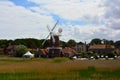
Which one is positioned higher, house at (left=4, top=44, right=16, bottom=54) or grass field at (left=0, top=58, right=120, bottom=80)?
house at (left=4, top=44, right=16, bottom=54)

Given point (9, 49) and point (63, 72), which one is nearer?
point (63, 72)

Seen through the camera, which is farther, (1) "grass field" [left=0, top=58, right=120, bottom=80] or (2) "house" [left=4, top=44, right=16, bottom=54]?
(2) "house" [left=4, top=44, right=16, bottom=54]

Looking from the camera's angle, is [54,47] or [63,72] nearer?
[63,72]

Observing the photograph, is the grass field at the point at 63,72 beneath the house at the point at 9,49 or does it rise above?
beneath

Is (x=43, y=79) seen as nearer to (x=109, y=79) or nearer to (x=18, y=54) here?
(x=109, y=79)

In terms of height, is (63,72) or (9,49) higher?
(9,49)

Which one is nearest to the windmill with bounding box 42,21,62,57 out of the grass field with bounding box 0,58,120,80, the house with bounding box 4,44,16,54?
the house with bounding box 4,44,16,54

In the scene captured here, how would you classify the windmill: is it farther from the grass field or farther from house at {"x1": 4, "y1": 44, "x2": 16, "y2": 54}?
the grass field

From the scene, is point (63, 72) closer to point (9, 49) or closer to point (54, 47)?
point (54, 47)

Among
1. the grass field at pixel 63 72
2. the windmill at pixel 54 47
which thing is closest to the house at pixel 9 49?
the windmill at pixel 54 47

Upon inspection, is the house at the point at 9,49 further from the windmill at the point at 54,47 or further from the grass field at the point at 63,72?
the grass field at the point at 63,72

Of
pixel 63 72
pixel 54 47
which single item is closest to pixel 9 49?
pixel 54 47

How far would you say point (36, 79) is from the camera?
31.8 metres

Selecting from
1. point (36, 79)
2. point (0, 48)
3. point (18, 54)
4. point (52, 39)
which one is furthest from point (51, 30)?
Answer: point (36, 79)
